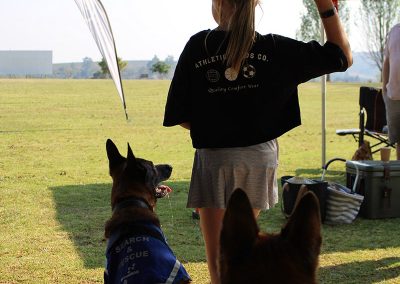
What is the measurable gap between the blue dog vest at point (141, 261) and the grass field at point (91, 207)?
6.72 feet

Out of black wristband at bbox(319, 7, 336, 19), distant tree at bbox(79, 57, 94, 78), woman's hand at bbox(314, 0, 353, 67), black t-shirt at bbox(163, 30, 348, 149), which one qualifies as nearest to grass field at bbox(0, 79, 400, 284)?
black t-shirt at bbox(163, 30, 348, 149)

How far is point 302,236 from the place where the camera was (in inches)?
77.4

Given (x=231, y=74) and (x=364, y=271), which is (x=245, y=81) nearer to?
(x=231, y=74)

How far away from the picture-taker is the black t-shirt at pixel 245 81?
321 centimetres

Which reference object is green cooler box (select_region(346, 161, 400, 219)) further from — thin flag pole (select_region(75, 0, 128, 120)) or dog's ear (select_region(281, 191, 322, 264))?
dog's ear (select_region(281, 191, 322, 264))

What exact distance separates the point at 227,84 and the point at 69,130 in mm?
15195

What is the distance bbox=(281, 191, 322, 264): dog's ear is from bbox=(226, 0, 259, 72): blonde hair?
4.25 ft

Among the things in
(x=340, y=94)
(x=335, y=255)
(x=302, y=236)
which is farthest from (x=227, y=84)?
(x=340, y=94)

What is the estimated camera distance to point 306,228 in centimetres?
196

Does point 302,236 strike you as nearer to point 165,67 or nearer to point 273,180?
point 273,180

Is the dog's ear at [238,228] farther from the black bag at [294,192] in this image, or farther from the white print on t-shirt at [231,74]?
the black bag at [294,192]

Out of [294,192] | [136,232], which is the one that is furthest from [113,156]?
[294,192]

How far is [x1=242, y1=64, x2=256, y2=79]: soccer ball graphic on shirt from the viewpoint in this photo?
125 inches

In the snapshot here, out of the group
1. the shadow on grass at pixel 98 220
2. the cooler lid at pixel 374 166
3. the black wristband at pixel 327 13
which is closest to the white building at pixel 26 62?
the shadow on grass at pixel 98 220
